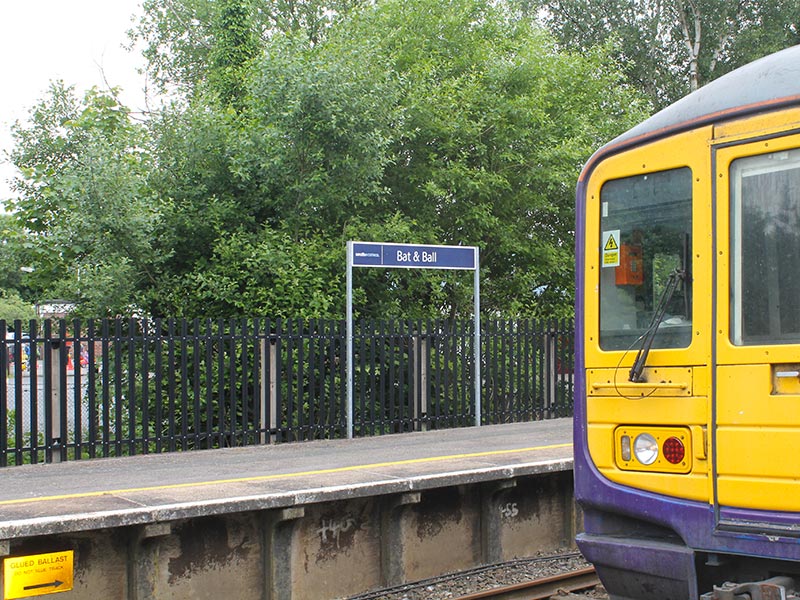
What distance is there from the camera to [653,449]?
4391 mm

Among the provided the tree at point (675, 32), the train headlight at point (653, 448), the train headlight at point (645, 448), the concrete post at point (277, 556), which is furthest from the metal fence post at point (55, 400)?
the tree at point (675, 32)

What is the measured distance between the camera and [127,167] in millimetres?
11242

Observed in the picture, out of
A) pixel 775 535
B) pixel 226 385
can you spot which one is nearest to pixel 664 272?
pixel 775 535

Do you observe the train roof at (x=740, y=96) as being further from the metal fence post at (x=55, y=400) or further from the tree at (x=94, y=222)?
the tree at (x=94, y=222)

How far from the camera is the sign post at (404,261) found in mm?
10391

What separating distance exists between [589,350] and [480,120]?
9618mm

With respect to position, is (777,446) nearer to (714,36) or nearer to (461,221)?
(461,221)

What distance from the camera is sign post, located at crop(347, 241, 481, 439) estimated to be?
10391 millimetres

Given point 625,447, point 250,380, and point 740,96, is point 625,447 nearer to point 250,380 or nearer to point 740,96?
point 740,96

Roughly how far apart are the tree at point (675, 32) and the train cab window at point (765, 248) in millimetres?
24611

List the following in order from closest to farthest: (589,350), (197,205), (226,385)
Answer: (589,350) < (226,385) < (197,205)

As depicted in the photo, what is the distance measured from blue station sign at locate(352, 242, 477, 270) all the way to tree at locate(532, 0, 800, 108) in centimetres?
1819

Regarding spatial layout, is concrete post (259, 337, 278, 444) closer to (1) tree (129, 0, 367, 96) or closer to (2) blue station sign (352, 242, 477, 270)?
(2) blue station sign (352, 242, 477, 270)

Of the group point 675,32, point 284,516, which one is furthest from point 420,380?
point 675,32
